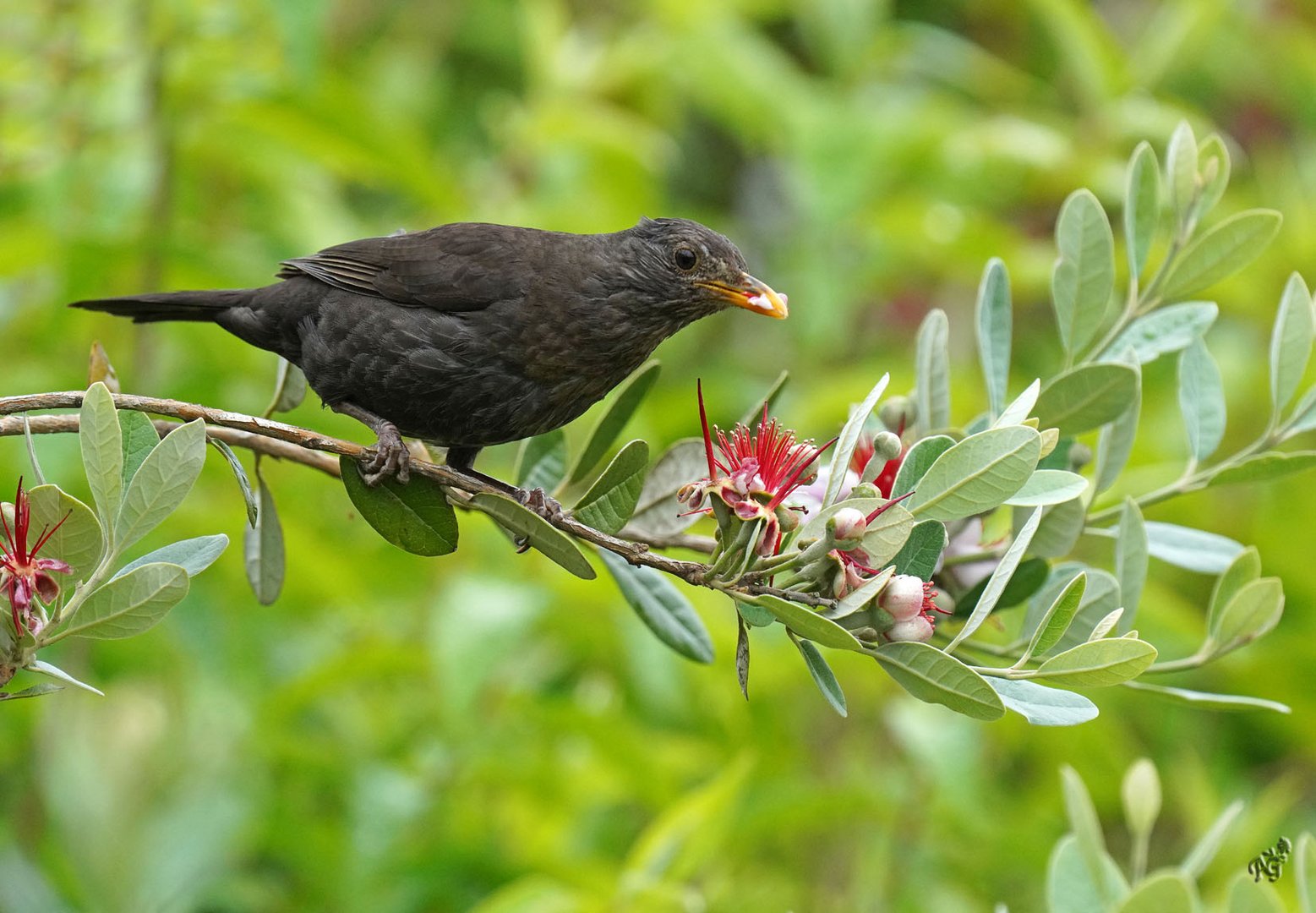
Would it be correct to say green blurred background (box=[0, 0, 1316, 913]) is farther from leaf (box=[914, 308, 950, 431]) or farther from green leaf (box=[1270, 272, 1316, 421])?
green leaf (box=[1270, 272, 1316, 421])

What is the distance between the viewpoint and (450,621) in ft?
10.4

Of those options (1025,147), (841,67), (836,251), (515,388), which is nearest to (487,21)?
(841,67)

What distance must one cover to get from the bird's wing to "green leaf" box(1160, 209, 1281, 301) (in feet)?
4.42

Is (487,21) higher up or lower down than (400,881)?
higher up

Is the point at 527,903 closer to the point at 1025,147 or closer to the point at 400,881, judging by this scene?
the point at 400,881

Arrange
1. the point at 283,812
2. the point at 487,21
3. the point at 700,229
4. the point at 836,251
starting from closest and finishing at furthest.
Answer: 1. the point at 700,229
2. the point at 283,812
3. the point at 836,251
4. the point at 487,21

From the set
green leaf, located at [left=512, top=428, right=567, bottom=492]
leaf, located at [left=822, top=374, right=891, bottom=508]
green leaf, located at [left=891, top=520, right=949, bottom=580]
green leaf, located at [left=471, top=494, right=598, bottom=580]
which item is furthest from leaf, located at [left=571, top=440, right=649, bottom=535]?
green leaf, located at [left=512, top=428, right=567, bottom=492]

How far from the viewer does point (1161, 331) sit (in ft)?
8.49

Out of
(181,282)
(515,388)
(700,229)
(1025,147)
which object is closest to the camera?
(515,388)

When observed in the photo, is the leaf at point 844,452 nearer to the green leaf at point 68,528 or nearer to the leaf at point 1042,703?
the leaf at point 1042,703

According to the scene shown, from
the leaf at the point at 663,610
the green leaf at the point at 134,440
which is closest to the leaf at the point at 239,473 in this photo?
the green leaf at the point at 134,440

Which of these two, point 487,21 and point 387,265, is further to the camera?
point 487,21

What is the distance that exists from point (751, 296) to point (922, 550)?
1.03 meters

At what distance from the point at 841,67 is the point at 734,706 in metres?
2.71
